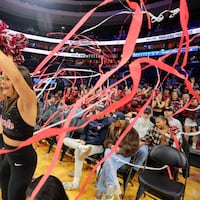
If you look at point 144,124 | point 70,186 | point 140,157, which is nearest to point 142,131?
point 144,124

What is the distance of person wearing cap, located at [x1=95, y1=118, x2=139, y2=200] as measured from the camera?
2488 mm

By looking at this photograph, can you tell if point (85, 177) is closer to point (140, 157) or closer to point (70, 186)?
point (70, 186)

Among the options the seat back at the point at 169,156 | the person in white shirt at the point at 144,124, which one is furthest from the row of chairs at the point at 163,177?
the person in white shirt at the point at 144,124

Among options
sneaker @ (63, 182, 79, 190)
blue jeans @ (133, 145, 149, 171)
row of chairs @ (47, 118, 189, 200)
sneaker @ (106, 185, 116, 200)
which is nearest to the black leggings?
row of chairs @ (47, 118, 189, 200)

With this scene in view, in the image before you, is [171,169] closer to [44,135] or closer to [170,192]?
[170,192]

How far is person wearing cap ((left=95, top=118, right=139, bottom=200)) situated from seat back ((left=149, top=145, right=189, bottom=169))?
28 centimetres

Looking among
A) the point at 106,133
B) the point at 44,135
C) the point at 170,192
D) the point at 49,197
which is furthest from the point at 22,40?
the point at 106,133

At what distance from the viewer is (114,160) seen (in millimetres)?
2645

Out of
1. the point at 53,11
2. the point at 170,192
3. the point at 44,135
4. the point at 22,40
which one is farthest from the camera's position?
the point at 53,11

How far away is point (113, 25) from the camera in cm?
1377

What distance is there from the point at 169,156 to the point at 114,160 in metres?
0.62

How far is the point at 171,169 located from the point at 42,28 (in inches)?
529

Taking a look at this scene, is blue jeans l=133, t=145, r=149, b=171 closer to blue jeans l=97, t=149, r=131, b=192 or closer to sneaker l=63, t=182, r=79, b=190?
blue jeans l=97, t=149, r=131, b=192

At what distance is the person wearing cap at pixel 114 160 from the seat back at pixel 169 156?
0.91 ft
